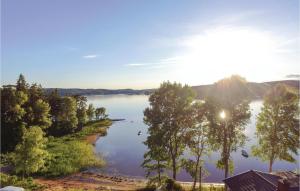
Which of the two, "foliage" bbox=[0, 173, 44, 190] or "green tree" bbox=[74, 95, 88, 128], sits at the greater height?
"green tree" bbox=[74, 95, 88, 128]

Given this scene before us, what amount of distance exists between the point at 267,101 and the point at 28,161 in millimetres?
30041

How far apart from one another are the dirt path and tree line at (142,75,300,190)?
19.6 ft

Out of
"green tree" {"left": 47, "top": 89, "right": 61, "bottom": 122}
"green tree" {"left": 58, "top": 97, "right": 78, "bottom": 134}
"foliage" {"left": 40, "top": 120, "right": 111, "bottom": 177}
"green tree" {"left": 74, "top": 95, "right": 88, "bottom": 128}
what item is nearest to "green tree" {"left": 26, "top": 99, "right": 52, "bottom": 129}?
"foliage" {"left": 40, "top": 120, "right": 111, "bottom": 177}

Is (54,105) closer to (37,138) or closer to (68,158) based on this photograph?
(68,158)

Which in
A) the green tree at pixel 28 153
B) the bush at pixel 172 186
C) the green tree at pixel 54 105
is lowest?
the bush at pixel 172 186

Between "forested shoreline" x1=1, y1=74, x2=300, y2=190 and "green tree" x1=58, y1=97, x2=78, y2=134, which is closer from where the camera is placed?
"forested shoreline" x1=1, y1=74, x2=300, y2=190

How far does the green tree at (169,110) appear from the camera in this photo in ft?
119

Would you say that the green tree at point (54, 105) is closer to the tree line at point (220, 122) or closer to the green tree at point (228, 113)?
the tree line at point (220, 122)

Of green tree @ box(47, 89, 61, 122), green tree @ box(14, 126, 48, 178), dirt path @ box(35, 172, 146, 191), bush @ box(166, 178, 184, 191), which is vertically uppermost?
green tree @ box(47, 89, 61, 122)

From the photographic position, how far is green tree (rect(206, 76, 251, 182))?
107ft

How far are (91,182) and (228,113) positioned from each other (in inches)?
883

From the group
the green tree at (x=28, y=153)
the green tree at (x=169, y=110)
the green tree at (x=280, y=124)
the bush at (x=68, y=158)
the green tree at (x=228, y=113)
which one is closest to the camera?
the green tree at (x=228, y=113)

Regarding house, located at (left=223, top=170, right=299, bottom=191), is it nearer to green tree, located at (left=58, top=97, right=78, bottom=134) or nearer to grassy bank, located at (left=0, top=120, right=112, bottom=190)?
grassy bank, located at (left=0, top=120, right=112, bottom=190)

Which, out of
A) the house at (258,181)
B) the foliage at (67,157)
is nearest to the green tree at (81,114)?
the foliage at (67,157)
